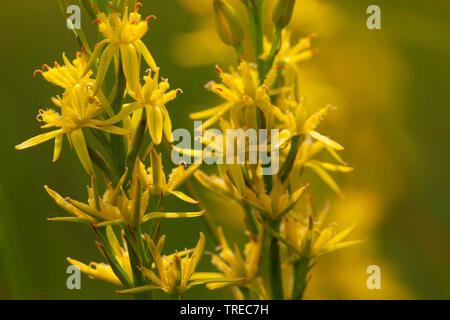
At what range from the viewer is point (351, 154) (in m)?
2.89

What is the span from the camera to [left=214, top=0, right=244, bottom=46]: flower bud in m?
1.89

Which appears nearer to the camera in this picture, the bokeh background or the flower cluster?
the flower cluster

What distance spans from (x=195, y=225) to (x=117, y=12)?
6.03 feet

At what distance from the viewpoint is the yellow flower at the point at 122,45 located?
1527mm

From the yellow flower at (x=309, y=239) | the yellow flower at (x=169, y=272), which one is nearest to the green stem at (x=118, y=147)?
the yellow flower at (x=169, y=272)

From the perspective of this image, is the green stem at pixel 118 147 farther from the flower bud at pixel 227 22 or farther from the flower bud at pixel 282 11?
the flower bud at pixel 282 11

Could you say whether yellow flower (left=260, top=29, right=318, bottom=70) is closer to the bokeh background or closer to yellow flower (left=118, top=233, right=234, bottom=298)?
the bokeh background

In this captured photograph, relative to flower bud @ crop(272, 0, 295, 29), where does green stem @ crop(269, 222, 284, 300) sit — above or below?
below

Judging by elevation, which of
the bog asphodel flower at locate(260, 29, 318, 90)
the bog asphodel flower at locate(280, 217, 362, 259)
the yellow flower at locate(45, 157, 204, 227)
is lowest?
the bog asphodel flower at locate(280, 217, 362, 259)

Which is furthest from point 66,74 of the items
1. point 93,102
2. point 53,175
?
point 53,175

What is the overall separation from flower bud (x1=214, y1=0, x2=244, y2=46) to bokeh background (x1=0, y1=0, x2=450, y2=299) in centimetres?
77

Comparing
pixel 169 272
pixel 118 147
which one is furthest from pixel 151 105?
pixel 169 272

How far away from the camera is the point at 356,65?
299 cm

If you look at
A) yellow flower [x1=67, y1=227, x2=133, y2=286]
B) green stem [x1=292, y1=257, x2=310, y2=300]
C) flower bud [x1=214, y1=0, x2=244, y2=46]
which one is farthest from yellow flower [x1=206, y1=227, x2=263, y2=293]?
flower bud [x1=214, y1=0, x2=244, y2=46]
